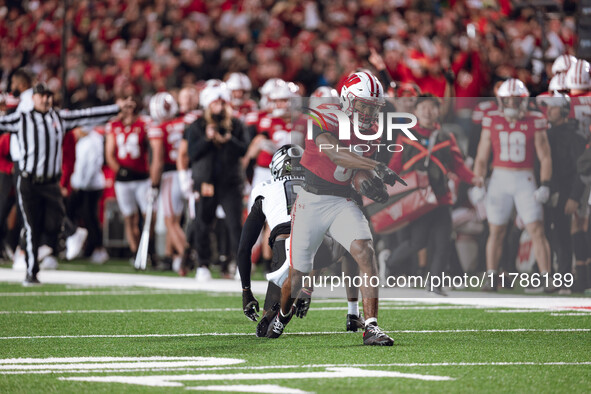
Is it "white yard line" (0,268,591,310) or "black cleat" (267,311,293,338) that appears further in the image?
"white yard line" (0,268,591,310)

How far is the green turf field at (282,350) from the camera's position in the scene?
5.84 metres

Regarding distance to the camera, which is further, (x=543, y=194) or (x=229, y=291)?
(x=229, y=291)

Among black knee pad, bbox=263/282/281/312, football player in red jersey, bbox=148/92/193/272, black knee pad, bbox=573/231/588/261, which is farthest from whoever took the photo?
football player in red jersey, bbox=148/92/193/272

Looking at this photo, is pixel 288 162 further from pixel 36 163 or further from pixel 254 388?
pixel 36 163

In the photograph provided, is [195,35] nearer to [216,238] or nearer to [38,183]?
[216,238]

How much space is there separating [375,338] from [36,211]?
594 cm

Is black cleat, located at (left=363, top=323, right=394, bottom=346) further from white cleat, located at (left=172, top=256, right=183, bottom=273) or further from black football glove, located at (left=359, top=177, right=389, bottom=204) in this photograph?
white cleat, located at (left=172, top=256, right=183, bottom=273)

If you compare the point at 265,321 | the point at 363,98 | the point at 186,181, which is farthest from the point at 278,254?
the point at 186,181

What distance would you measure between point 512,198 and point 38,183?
181 inches

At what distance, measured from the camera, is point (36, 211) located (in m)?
12.5

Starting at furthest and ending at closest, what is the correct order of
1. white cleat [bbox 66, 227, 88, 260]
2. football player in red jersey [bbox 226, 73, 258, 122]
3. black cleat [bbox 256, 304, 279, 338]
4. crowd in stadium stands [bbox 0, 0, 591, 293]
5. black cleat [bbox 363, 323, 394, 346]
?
white cleat [bbox 66, 227, 88, 260]
football player in red jersey [bbox 226, 73, 258, 122]
crowd in stadium stands [bbox 0, 0, 591, 293]
black cleat [bbox 256, 304, 279, 338]
black cleat [bbox 363, 323, 394, 346]

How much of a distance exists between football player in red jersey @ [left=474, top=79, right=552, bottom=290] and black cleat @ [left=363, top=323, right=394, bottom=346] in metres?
3.63

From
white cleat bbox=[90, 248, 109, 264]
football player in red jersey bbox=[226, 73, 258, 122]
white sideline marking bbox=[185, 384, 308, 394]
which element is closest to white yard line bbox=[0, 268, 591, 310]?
white cleat bbox=[90, 248, 109, 264]

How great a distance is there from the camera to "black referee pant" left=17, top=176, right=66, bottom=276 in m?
12.4
